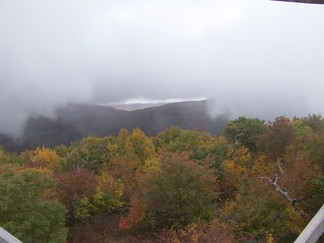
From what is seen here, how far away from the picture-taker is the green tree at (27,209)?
14930 mm

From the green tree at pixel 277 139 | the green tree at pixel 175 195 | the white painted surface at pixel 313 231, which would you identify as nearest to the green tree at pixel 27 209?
the green tree at pixel 175 195

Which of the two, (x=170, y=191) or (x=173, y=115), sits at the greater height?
(x=170, y=191)

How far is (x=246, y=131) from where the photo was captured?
33344 mm

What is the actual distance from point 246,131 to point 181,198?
54.0 ft

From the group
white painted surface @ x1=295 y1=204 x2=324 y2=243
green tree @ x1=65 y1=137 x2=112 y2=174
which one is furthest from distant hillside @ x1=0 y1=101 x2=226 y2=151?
white painted surface @ x1=295 y1=204 x2=324 y2=243

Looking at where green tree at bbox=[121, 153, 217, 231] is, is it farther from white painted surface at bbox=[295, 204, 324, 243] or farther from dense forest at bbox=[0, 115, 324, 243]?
white painted surface at bbox=[295, 204, 324, 243]

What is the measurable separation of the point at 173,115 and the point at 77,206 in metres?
69.9

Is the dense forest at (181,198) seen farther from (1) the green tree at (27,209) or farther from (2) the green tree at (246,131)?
(2) the green tree at (246,131)

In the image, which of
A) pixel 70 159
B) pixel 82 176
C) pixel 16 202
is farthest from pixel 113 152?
pixel 16 202

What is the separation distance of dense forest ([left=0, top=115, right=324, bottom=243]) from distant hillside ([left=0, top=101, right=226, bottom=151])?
5537 centimetres

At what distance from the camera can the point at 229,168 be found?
26750 millimetres

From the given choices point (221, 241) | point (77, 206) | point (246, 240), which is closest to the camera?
point (221, 241)

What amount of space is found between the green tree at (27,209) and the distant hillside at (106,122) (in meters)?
65.0

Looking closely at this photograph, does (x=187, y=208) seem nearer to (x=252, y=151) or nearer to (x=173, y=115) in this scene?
(x=252, y=151)
